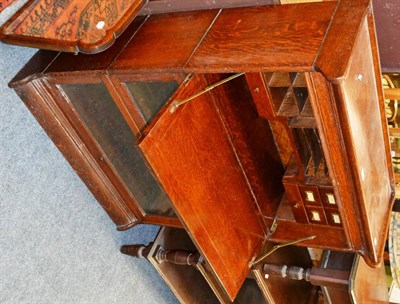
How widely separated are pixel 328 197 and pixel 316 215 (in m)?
0.11

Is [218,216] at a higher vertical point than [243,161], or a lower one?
lower

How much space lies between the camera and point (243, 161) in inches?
55.8

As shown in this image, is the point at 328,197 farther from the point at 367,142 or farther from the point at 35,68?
the point at 35,68

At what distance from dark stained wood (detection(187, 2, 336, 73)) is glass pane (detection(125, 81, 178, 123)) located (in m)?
0.13

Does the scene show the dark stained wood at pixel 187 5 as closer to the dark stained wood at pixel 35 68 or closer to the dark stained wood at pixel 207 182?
the dark stained wood at pixel 207 182

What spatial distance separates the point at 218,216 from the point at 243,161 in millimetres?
177

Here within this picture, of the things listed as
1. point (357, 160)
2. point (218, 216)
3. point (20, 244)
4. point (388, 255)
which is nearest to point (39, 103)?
point (20, 244)

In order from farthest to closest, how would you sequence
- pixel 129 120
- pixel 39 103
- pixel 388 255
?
pixel 388 255
pixel 39 103
pixel 129 120

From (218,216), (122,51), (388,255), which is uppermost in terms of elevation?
(388,255)

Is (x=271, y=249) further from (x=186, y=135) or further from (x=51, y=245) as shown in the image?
(x=51, y=245)

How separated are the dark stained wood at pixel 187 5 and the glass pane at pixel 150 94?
0.19 metres

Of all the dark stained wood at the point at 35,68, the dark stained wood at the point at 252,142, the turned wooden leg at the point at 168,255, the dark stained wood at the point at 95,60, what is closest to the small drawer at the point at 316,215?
the dark stained wood at the point at 252,142

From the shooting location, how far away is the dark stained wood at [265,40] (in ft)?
3.20

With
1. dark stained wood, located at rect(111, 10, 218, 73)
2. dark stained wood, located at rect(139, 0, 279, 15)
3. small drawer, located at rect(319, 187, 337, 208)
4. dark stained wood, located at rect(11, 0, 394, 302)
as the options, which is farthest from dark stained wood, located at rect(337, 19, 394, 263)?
dark stained wood, located at rect(111, 10, 218, 73)
